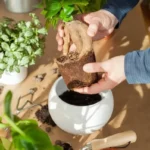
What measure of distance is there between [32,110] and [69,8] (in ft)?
0.76

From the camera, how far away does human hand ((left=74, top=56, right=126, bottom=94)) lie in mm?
769

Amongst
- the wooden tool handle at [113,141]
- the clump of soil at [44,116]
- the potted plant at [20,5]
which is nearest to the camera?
the wooden tool handle at [113,141]

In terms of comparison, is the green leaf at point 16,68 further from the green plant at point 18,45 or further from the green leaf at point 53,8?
the green leaf at point 53,8

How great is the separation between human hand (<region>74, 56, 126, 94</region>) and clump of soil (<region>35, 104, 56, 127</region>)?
0.10 meters

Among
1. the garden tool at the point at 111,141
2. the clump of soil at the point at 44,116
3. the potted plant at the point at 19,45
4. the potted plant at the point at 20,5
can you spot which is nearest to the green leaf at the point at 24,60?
the potted plant at the point at 19,45

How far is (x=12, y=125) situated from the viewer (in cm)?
54

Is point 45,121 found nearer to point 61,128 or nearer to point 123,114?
point 61,128

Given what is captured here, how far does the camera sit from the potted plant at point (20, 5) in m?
1.09

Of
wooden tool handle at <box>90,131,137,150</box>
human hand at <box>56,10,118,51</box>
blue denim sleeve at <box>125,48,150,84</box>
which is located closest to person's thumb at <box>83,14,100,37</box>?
human hand at <box>56,10,118,51</box>

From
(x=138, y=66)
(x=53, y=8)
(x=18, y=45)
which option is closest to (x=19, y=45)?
(x=18, y=45)

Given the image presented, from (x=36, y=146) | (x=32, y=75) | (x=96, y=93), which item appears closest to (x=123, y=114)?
(x=96, y=93)

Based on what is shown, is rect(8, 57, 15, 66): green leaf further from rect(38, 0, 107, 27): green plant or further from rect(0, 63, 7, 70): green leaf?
rect(38, 0, 107, 27): green plant

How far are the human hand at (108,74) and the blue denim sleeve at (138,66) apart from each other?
17 mm

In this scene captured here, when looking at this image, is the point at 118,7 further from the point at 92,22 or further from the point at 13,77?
the point at 13,77
